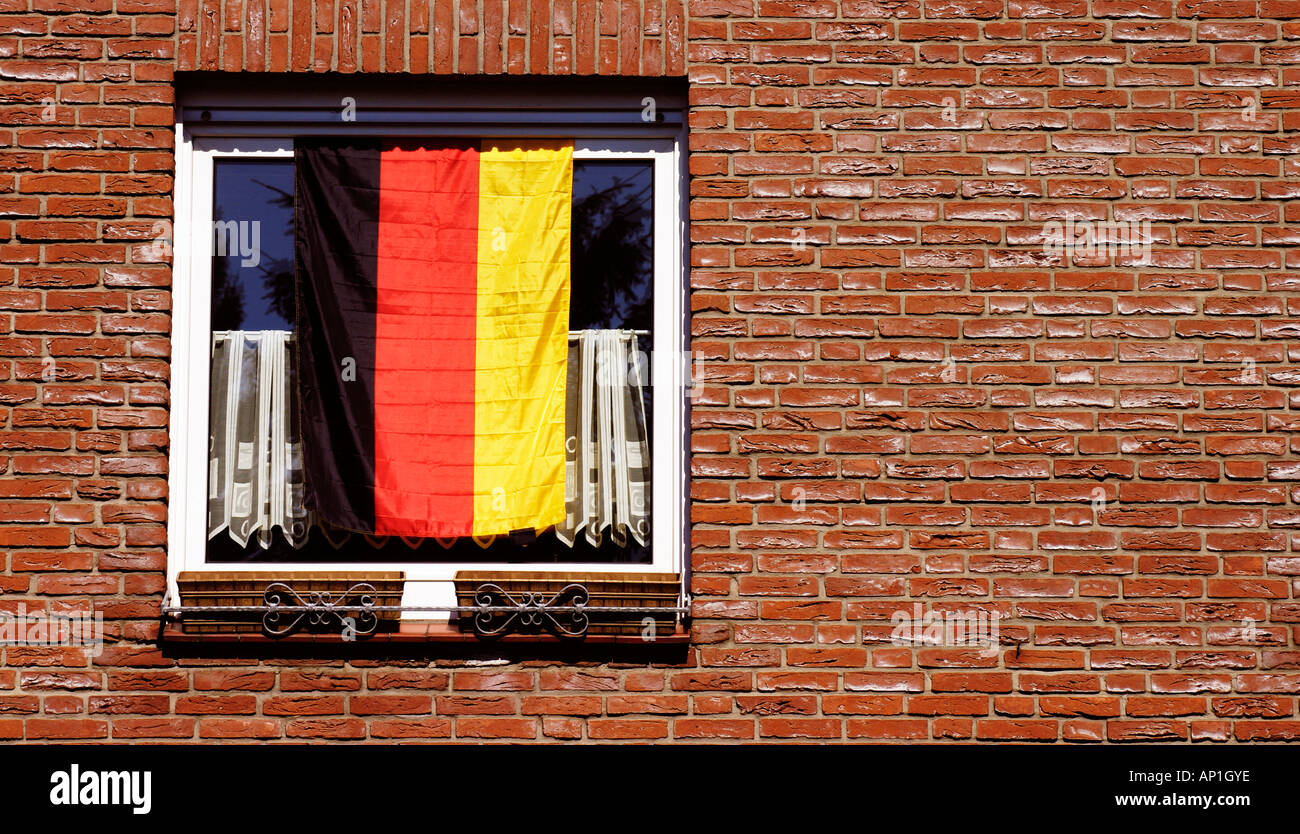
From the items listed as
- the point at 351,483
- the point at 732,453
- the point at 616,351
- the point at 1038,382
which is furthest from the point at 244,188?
the point at 1038,382

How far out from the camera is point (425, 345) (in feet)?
14.4

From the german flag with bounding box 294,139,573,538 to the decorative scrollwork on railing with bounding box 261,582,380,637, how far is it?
10.2 inches

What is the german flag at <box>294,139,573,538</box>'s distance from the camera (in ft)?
14.2

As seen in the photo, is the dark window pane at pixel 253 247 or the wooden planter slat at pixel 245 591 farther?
the dark window pane at pixel 253 247

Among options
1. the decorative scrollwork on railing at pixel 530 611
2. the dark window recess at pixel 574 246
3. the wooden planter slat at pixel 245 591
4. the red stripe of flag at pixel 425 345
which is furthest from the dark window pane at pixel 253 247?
the decorative scrollwork on railing at pixel 530 611

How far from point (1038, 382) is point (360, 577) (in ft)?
8.28

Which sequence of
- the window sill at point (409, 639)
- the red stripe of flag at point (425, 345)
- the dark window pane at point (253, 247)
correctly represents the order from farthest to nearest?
1. the dark window pane at point (253, 247)
2. the red stripe of flag at point (425, 345)
3. the window sill at point (409, 639)

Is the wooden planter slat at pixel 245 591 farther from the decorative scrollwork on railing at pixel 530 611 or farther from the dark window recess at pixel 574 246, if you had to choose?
the dark window recess at pixel 574 246

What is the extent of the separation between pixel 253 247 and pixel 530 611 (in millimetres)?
1744

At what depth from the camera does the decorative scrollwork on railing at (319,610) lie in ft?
13.7

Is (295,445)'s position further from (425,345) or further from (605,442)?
(605,442)

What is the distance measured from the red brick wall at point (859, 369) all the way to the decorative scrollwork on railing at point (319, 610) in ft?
0.41
